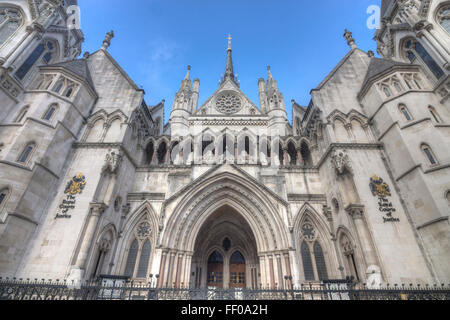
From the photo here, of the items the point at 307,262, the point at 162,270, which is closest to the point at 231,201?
the point at 162,270

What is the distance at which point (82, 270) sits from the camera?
35.6ft

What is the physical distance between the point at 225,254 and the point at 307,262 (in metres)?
6.76

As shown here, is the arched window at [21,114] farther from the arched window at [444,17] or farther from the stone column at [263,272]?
the arched window at [444,17]

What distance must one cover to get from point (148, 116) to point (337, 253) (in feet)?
61.6

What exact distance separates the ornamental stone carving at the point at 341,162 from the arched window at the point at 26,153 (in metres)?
17.9

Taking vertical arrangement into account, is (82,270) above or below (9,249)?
below

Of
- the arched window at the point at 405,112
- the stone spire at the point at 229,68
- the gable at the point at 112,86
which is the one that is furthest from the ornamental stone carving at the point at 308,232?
the stone spire at the point at 229,68

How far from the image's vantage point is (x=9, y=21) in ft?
49.5

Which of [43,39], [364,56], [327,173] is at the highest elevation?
[364,56]

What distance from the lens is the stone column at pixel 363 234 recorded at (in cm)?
1088

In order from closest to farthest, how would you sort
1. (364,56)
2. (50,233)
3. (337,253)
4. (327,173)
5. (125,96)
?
(50,233), (337,253), (327,173), (125,96), (364,56)

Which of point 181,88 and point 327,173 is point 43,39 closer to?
point 181,88

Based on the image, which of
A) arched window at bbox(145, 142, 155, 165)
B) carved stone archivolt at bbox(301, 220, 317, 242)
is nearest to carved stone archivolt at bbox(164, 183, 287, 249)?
carved stone archivolt at bbox(301, 220, 317, 242)

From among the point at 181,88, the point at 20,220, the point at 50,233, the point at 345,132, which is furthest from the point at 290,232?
the point at 181,88
